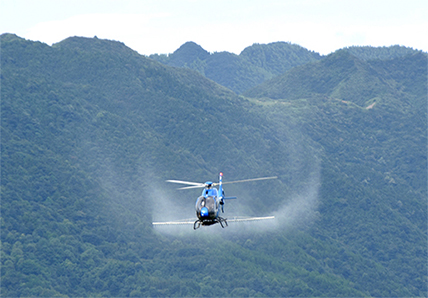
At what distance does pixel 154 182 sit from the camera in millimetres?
190500

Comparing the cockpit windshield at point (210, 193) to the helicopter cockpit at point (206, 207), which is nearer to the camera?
the helicopter cockpit at point (206, 207)

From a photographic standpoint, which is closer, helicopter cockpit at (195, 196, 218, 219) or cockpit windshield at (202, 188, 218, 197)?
helicopter cockpit at (195, 196, 218, 219)

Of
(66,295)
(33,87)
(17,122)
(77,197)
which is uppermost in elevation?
(33,87)

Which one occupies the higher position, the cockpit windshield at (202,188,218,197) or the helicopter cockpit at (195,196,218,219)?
the cockpit windshield at (202,188,218,197)

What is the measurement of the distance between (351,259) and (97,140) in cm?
8325

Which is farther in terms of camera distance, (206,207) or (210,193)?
(210,193)

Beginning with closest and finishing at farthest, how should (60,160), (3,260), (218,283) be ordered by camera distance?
(3,260) < (218,283) < (60,160)

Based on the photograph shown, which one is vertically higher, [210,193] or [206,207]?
[210,193]

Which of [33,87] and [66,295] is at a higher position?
[33,87]

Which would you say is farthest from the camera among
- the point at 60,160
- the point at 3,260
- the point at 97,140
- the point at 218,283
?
the point at 97,140

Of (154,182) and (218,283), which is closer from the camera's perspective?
(218,283)

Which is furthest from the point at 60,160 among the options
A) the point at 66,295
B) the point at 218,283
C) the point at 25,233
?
the point at 218,283

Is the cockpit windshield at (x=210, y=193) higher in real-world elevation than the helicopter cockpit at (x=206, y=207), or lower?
higher

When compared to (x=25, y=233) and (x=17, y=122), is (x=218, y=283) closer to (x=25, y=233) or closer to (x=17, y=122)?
(x=25, y=233)
